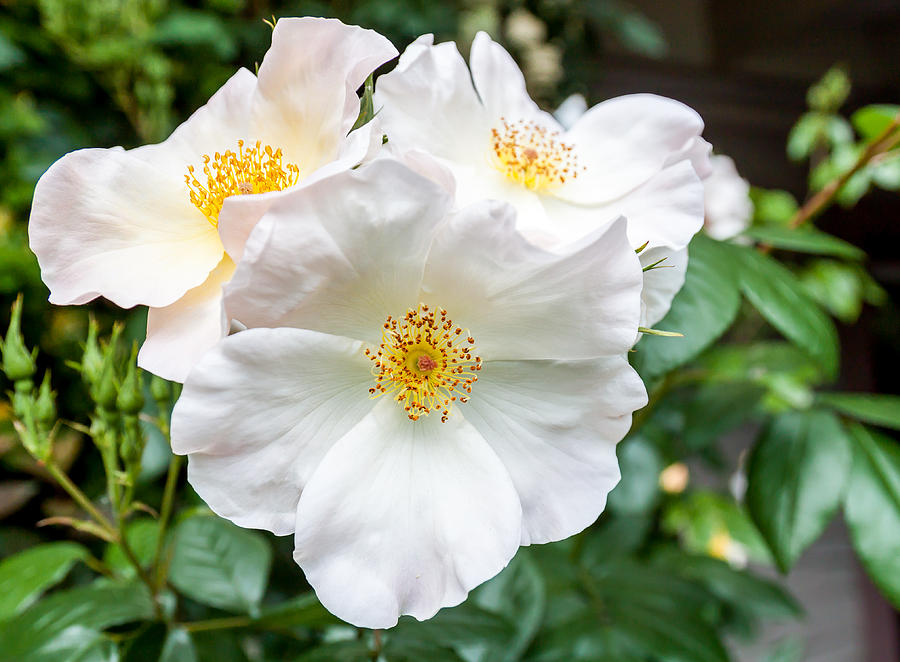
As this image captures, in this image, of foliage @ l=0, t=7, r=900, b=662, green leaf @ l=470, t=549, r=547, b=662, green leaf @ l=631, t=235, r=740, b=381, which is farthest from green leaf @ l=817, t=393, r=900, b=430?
green leaf @ l=470, t=549, r=547, b=662

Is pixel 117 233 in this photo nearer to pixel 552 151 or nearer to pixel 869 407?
pixel 552 151

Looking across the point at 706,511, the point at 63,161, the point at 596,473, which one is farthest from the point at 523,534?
the point at 706,511

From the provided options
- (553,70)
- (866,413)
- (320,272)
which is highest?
(320,272)

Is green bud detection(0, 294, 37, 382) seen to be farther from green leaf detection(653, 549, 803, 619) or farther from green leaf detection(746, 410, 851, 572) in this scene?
green leaf detection(653, 549, 803, 619)

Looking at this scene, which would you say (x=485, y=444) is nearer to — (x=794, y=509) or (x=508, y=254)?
(x=508, y=254)

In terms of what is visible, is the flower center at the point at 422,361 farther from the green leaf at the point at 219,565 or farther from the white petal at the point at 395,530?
the green leaf at the point at 219,565

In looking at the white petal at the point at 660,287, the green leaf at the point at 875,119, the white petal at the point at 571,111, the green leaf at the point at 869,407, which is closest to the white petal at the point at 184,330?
the white petal at the point at 660,287

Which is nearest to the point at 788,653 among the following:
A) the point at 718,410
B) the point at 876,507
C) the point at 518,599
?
the point at 718,410
